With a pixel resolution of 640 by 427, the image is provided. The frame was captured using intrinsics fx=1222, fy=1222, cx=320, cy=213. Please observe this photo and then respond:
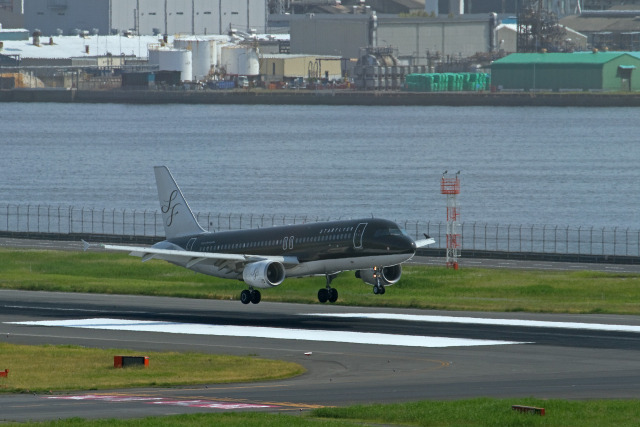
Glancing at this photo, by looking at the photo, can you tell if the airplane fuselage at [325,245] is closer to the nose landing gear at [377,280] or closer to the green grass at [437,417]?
the nose landing gear at [377,280]

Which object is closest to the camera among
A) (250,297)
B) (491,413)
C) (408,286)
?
(491,413)

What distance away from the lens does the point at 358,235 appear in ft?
229

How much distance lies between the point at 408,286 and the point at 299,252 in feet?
66.2

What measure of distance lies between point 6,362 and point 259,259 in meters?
22.1

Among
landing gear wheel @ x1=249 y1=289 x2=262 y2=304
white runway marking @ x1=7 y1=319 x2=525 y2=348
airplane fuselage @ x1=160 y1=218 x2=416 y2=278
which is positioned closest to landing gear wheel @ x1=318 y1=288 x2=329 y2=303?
airplane fuselage @ x1=160 y1=218 x2=416 y2=278

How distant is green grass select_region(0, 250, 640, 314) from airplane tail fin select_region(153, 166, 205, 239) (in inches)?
189

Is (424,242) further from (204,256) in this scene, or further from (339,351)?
(339,351)

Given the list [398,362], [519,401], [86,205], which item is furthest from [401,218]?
[519,401]

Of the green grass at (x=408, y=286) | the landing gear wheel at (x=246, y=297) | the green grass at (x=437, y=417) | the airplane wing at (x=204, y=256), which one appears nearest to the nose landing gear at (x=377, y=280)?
the airplane wing at (x=204, y=256)

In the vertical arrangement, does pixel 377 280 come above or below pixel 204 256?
below

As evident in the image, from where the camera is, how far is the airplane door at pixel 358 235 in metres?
69.8

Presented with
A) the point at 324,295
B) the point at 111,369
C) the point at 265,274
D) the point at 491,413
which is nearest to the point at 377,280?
the point at 324,295

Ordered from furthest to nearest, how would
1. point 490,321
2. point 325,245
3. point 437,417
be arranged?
point 325,245
point 490,321
point 437,417

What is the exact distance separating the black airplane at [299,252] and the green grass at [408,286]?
5905 millimetres
